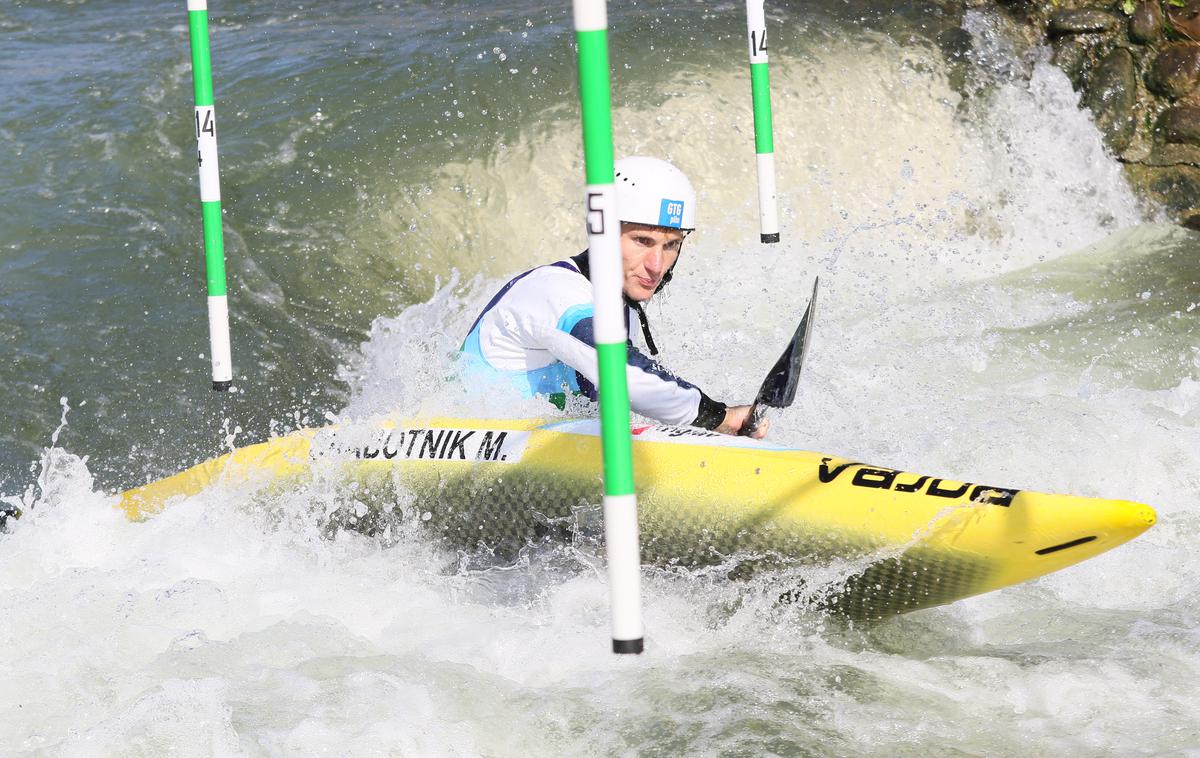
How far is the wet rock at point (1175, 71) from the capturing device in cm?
856

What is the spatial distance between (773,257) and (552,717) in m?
4.77

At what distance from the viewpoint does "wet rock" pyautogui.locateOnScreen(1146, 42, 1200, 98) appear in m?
8.56

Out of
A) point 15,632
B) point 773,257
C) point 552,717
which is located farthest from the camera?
point 773,257

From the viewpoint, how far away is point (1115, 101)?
8555mm

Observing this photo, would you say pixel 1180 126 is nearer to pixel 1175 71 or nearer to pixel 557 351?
pixel 1175 71

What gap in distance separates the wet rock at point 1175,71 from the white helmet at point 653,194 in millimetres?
5846

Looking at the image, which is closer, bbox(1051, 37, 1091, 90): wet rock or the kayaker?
the kayaker

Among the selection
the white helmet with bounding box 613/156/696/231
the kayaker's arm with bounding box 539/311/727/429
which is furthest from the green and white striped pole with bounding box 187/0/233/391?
the white helmet with bounding box 613/156/696/231

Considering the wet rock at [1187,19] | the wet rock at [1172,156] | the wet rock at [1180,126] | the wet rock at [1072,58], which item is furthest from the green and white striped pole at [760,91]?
the wet rock at [1187,19]

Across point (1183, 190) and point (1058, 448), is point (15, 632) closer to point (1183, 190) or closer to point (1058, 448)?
point (1058, 448)

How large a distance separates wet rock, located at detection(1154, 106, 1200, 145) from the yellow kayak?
19.4 feet

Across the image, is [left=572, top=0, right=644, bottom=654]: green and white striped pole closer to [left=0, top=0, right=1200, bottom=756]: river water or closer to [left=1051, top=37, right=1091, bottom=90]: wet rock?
[left=0, top=0, right=1200, bottom=756]: river water

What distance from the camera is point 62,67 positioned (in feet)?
28.4


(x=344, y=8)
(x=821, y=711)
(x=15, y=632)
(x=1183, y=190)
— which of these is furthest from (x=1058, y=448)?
(x=344, y=8)
